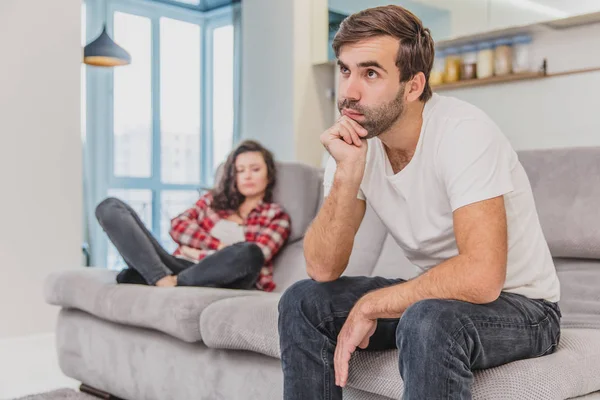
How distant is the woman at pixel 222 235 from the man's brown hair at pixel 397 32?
1090mm

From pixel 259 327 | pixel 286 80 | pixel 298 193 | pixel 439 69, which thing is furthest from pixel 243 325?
pixel 286 80

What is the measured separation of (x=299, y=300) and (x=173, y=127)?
4452mm

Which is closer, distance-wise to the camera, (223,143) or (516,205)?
(516,205)

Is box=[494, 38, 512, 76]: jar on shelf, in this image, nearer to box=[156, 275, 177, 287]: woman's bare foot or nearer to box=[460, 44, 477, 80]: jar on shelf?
box=[460, 44, 477, 80]: jar on shelf

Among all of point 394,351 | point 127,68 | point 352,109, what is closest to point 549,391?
point 394,351

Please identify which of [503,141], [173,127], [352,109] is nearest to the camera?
[503,141]

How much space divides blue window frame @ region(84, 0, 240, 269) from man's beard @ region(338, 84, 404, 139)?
3852 millimetres

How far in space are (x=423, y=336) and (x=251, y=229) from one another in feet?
4.98

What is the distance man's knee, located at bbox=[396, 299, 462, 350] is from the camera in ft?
3.81

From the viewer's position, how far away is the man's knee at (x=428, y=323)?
1160mm

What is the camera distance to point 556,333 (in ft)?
4.55

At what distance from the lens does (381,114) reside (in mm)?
1436

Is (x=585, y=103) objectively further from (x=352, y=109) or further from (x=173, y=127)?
(x=173, y=127)

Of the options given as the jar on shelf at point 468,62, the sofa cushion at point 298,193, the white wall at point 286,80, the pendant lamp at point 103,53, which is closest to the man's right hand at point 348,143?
the sofa cushion at point 298,193
